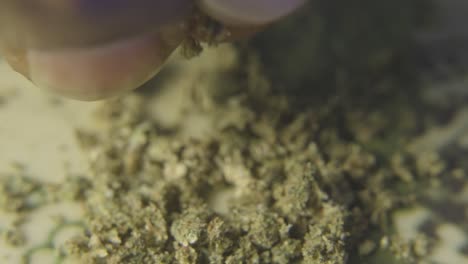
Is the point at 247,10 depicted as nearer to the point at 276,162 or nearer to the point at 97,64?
the point at 97,64

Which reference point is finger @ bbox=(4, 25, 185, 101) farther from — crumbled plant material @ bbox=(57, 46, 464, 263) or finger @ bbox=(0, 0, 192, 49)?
crumbled plant material @ bbox=(57, 46, 464, 263)

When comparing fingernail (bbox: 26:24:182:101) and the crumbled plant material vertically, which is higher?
the crumbled plant material

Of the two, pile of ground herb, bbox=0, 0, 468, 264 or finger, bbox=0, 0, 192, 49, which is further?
pile of ground herb, bbox=0, 0, 468, 264

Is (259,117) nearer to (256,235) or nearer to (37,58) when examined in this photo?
(256,235)

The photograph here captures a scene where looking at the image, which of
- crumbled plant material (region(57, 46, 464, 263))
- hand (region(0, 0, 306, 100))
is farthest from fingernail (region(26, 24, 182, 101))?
crumbled plant material (region(57, 46, 464, 263))

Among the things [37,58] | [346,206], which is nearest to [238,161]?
[346,206]

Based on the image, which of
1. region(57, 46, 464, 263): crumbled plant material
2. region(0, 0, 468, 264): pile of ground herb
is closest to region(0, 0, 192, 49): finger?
region(0, 0, 468, 264): pile of ground herb
